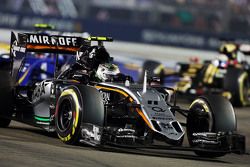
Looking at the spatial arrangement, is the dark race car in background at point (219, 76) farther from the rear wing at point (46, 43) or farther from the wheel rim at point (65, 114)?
the wheel rim at point (65, 114)

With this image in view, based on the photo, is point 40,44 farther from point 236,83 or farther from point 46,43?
point 236,83

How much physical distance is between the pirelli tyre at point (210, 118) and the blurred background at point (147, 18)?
21675mm

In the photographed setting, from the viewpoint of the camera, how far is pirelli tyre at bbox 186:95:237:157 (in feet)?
36.3

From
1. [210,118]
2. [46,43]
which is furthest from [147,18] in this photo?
[210,118]

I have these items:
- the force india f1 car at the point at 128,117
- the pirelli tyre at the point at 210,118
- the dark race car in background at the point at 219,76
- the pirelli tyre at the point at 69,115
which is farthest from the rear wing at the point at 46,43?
→ the dark race car in background at the point at 219,76

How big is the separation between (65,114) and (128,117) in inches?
36.5

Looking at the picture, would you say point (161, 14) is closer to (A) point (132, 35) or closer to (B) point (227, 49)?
(A) point (132, 35)

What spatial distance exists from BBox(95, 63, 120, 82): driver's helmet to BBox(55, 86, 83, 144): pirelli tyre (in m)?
0.98

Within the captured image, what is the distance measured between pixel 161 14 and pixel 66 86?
75.2 ft

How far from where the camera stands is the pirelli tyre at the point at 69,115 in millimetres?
10801

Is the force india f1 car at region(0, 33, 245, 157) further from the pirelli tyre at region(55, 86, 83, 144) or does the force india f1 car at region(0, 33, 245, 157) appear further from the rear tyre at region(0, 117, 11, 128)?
the rear tyre at region(0, 117, 11, 128)

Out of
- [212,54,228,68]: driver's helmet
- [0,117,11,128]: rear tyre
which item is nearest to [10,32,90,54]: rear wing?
[0,117,11,128]: rear tyre

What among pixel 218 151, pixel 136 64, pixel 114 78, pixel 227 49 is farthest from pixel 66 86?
pixel 136 64

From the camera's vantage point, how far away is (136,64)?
2659cm
